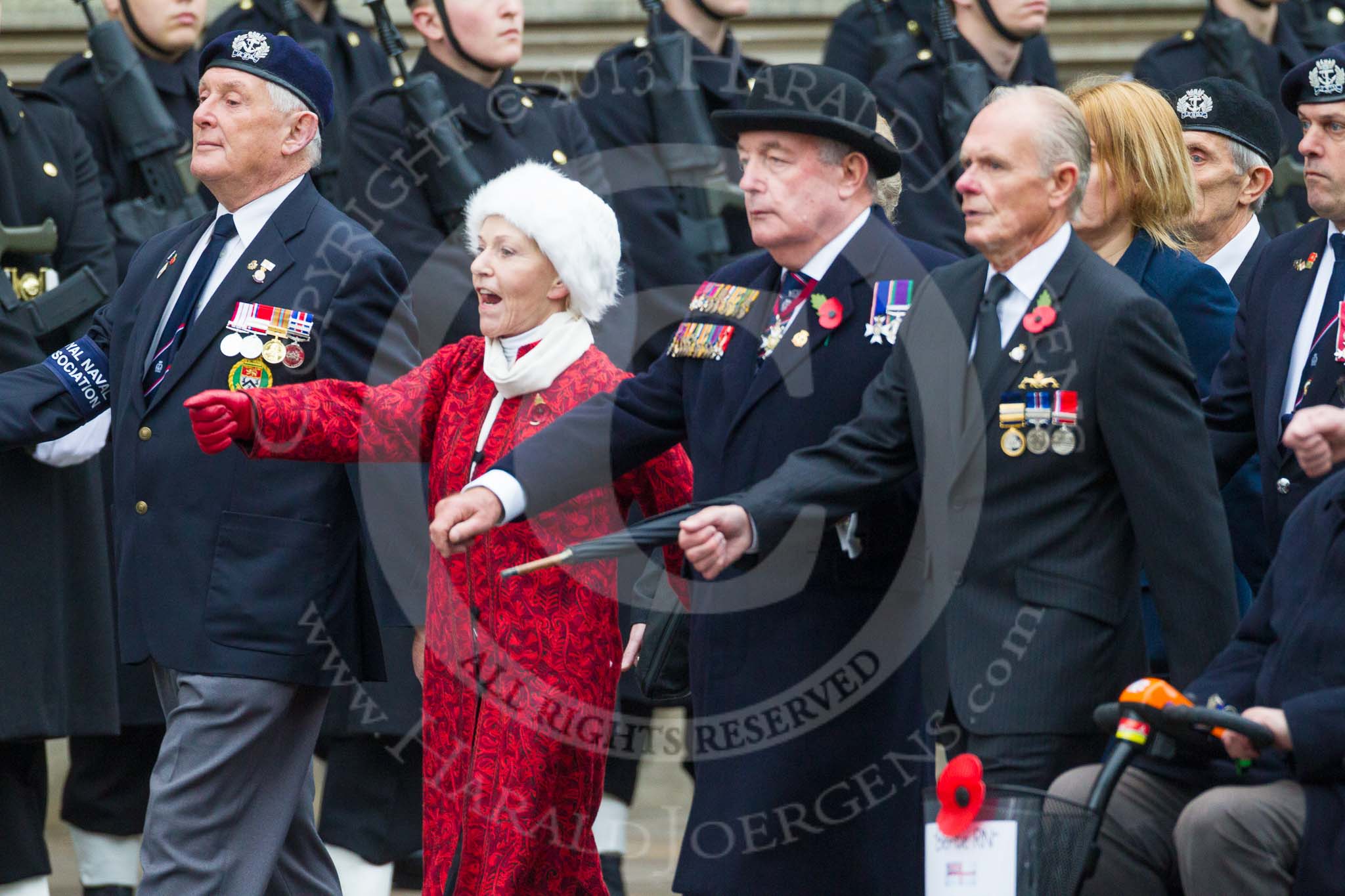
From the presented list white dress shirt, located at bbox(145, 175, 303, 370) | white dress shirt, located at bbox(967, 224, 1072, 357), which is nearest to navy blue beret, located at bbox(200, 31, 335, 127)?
white dress shirt, located at bbox(145, 175, 303, 370)

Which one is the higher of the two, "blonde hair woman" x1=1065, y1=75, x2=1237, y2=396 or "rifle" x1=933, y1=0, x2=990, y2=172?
"rifle" x1=933, y1=0, x2=990, y2=172

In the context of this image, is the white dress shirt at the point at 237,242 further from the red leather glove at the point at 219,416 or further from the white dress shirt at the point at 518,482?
the white dress shirt at the point at 518,482

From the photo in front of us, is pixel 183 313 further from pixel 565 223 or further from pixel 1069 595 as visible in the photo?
pixel 1069 595

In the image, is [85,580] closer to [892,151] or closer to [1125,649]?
[892,151]

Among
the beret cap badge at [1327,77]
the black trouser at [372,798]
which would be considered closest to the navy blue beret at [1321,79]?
the beret cap badge at [1327,77]

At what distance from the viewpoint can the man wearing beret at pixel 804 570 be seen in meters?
4.26

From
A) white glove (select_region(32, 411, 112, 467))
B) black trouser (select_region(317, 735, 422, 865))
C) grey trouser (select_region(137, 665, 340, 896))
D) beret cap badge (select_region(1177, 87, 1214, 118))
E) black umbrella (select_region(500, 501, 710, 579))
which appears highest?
beret cap badge (select_region(1177, 87, 1214, 118))

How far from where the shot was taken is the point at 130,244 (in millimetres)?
6496

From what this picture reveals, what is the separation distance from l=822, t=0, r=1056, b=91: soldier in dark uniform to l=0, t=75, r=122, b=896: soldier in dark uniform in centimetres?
272

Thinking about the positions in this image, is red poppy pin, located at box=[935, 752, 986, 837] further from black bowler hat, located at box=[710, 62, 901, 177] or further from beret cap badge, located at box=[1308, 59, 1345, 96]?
beret cap badge, located at box=[1308, 59, 1345, 96]

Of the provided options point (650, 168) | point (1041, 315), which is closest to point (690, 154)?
point (650, 168)

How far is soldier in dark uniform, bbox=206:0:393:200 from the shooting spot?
7.00 m

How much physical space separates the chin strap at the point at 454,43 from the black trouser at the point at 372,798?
193 cm

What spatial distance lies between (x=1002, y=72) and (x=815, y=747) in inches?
137
